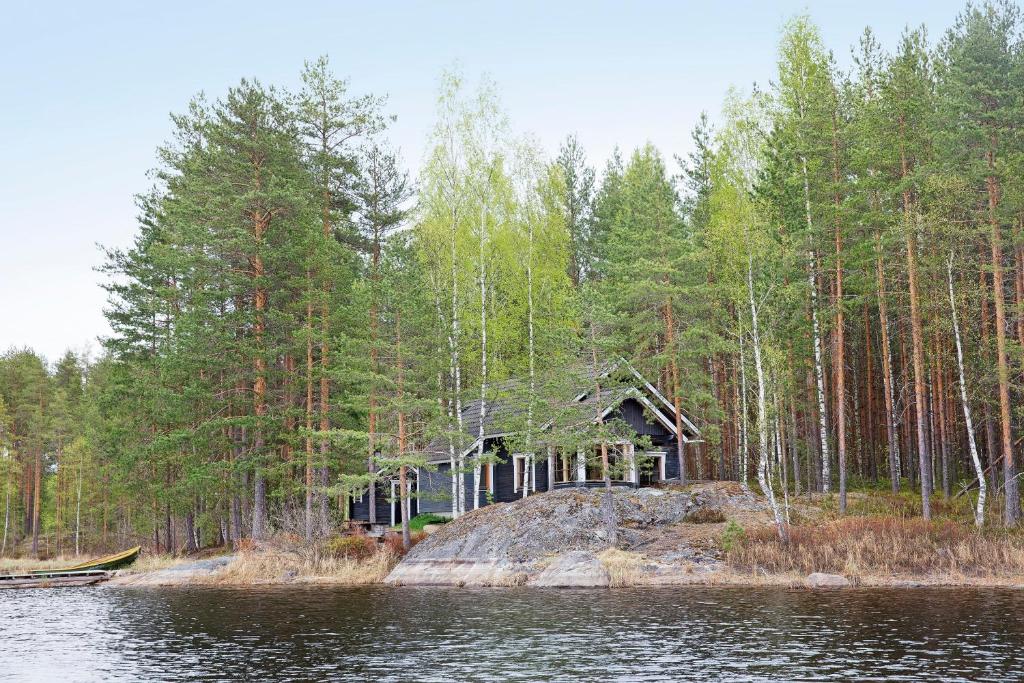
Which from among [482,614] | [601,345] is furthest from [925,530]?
[482,614]

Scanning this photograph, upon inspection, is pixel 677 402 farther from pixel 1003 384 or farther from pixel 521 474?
pixel 1003 384

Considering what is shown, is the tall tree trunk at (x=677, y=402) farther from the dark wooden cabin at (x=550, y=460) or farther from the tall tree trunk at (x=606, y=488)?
the tall tree trunk at (x=606, y=488)

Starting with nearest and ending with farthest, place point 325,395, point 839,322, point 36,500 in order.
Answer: point 839,322
point 325,395
point 36,500

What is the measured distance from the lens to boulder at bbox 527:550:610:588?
3362 cm

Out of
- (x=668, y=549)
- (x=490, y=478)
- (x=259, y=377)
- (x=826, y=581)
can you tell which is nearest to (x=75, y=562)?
(x=259, y=377)

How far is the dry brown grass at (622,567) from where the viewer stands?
33312 millimetres

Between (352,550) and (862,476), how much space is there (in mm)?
28887

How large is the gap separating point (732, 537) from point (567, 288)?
19672 millimetres

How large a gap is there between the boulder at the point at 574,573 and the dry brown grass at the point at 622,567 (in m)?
0.24

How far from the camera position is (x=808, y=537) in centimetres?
3347

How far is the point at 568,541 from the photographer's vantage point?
36.6 m

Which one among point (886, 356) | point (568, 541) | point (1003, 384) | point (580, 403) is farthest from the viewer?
point (580, 403)

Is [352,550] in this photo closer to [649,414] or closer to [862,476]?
[649,414]

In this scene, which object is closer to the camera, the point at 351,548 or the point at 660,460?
the point at 351,548
